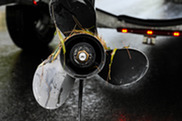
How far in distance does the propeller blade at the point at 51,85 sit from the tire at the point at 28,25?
2.70m

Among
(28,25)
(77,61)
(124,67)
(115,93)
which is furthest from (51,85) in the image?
(28,25)

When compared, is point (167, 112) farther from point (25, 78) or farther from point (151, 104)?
point (25, 78)

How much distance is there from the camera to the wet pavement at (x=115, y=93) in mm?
2877

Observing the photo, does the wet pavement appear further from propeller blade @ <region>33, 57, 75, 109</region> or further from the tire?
propeller blade @ <region>33, 57, 75, 109</region>

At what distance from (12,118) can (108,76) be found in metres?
1.10

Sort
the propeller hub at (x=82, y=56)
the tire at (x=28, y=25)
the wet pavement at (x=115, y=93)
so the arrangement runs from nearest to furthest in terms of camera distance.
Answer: the propeller hub at (x=82, y=56) → the wet pavement at (x=115, y=93) → the tire at (x=28, y=25)

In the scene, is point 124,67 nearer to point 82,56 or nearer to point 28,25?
point 82,56

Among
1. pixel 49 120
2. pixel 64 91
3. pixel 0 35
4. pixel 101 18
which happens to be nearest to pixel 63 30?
pixel 64 91

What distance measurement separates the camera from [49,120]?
277 centimetres

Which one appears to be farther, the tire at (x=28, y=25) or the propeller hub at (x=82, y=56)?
the tire at (x=28, y=25)

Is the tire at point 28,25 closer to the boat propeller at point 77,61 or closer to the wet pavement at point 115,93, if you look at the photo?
the wet pavement at point 115,93

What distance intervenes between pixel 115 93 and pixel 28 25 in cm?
238

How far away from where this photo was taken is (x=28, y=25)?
5.05m

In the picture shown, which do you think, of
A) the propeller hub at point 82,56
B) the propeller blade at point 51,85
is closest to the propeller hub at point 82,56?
the propeller hub at point 82,56
